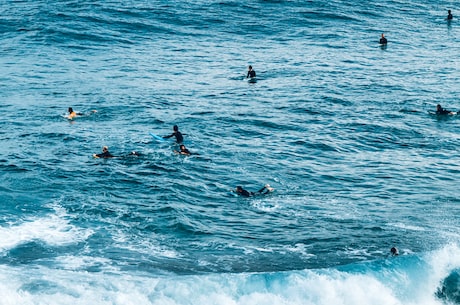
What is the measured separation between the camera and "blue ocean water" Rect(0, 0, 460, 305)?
2514 cm

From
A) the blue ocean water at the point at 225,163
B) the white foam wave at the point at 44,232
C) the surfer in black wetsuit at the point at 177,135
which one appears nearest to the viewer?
the blue ocean water at the point at 225,163

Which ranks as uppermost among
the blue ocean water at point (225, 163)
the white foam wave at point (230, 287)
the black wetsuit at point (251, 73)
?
the black wetsuit at point (251, 73)

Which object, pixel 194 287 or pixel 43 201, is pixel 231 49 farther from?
pixel 194 287

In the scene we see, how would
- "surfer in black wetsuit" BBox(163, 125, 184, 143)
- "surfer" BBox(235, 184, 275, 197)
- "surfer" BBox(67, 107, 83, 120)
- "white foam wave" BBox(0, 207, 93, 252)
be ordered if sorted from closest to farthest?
1. "white foam wave" BBox(0, 207, 93, 252)
2. "surfer" BBox(235, 184, 275, 197)
3. "surfer in black wetsuit" BBox(163, 125, 184, 143)
4. "surfer" BBox(67, 107, 83, 120)

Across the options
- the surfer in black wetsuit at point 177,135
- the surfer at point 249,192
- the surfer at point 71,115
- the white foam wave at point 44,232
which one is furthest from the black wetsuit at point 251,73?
the white foam wave at point 44,232

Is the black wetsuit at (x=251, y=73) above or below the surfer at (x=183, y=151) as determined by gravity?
above

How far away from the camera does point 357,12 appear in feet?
228

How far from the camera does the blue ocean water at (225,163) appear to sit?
Result: 2514 cm

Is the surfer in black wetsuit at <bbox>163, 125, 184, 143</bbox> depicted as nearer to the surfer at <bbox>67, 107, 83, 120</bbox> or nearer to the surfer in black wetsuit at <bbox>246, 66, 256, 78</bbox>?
the surfer at <bbox>67, 107, 83, 120</bbox>

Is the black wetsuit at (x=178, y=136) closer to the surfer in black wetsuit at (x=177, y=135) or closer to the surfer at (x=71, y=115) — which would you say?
the surfer in black wetsuit at (x=177, y=135)

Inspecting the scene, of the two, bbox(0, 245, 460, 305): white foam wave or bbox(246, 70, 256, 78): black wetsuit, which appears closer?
bbox(0, 245, 460, 305): white foam wave

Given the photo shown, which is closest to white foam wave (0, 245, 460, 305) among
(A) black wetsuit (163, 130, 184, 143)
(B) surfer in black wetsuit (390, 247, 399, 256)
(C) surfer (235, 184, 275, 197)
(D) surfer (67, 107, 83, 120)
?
(B) surfer in black wetsuit (390, 247, 399, 256)

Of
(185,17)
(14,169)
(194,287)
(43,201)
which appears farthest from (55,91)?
(194,287)

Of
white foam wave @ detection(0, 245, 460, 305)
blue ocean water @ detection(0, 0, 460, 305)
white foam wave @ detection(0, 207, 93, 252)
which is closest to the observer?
white foam wave @ detection(0, 245, 460, 305)
